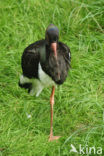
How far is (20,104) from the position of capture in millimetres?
4391

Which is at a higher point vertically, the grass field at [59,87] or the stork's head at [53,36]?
the stork's head at [53,36]

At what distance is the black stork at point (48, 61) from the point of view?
348cm

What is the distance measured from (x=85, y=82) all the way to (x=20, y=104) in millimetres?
900

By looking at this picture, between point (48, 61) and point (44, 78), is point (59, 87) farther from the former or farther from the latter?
point (48, 61)

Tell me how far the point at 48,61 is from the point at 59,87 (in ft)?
3.41

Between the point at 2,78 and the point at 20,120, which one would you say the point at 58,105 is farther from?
the point at 2,78

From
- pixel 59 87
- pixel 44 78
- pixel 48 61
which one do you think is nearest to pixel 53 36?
pixel 48 61

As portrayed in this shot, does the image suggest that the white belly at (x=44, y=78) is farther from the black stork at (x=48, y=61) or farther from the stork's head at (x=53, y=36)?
the stork's head at (x=53, y=36)

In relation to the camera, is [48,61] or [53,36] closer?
[53,36]

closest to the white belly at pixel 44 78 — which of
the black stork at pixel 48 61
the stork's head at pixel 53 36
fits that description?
the black stork at pixel 48 61

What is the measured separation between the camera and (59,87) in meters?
4.57

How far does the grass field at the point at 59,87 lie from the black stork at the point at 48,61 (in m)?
0.24

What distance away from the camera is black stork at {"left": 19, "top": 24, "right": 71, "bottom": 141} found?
11.4ft

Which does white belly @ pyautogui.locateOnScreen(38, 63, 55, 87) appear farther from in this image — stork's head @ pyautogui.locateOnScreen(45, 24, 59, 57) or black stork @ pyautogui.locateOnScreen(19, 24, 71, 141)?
stork's head @ pyautogui.locateOnScreen(45, 24, 59, 57)
